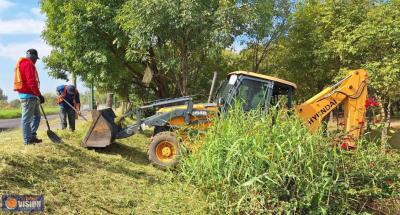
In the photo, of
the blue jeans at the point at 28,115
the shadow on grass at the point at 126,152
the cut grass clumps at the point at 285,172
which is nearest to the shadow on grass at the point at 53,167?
the shadow on grass at the point at 126,152

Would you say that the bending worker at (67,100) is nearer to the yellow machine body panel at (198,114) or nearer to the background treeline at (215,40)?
the background treeline at (215,40)

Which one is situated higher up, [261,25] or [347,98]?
[261,25]

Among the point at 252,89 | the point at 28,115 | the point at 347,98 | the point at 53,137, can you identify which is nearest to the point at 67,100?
the point at 53,137

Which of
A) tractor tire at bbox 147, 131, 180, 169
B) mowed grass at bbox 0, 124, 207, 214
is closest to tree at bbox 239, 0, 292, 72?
tractor tire at bbox 147, 131, 180, 169

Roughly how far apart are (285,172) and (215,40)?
8348mm

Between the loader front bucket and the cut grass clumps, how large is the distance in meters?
4.91

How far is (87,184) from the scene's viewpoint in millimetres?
6793

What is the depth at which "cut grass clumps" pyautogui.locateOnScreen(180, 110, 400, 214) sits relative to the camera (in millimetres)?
4766

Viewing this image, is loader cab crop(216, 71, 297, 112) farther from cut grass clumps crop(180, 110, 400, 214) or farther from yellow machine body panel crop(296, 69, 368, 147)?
cut grass clumps crop(180, 110, 400, 214)

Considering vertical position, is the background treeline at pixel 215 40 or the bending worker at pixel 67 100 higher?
the background treeline at pixel 215 40

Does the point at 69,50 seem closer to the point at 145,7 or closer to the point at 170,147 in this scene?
the point at 145,7

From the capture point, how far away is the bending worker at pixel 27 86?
782 centimetres

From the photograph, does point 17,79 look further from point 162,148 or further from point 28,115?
point 162,148

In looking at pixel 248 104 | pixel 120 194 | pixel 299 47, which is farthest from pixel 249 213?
pixel 299 47
